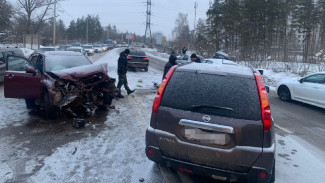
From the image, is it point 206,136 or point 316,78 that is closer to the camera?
point 206,136

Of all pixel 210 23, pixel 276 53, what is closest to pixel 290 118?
pixel 276 53

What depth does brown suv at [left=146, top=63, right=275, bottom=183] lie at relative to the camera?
3209 millimetres

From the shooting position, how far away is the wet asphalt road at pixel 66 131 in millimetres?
4203

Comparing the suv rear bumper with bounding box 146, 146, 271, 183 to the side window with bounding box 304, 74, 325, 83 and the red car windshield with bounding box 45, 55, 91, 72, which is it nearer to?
the red car windshield with bounding box 45, 55, 91, 72

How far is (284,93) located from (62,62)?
28.3ft

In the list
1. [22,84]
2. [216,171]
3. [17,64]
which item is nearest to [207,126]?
[216,171]

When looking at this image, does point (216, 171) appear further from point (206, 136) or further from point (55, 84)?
point (55, 84)

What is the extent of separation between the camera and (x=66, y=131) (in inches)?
240

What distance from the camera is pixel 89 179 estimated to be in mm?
3902

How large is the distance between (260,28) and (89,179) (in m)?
34.0

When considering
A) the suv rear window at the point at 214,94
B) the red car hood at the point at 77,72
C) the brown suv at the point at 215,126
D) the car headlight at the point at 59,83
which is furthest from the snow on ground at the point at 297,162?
the car headlight at the point at 59,83

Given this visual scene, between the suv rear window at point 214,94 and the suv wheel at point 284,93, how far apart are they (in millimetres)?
8734

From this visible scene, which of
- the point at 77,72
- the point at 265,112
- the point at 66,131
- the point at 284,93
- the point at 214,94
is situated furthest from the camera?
the point at 284,93

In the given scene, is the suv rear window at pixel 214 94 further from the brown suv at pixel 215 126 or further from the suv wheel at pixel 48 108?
the suv wheel at pixel 48 108
